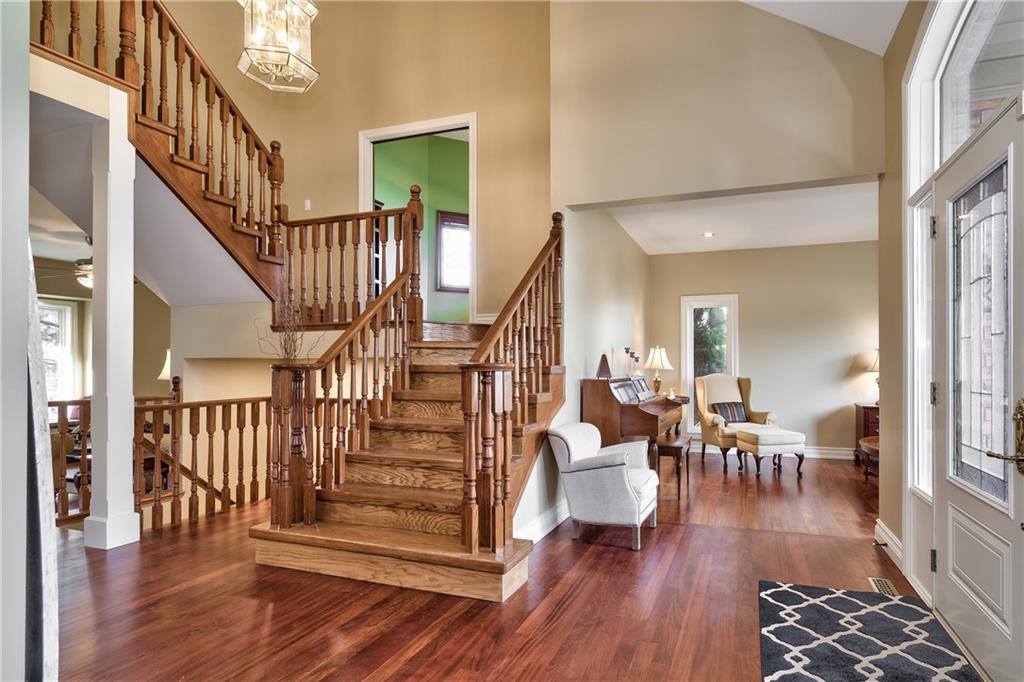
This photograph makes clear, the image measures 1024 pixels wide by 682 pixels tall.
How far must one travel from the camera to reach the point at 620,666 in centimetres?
238

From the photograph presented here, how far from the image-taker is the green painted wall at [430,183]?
7.68 m

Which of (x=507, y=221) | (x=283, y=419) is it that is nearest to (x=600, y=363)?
(x=507, y=221)

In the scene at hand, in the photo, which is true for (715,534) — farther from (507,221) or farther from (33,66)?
(33,66)

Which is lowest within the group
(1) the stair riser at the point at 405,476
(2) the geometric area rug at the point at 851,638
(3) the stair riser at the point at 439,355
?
(2) the geometric area rug at the point at 851,638

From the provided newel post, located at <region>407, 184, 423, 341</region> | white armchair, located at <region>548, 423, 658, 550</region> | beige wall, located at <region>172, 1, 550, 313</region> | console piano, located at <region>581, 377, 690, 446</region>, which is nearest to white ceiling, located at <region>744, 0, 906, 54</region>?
beige wall, located at <region>172, 1, 550, 313</region>

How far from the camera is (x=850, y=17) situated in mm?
3646

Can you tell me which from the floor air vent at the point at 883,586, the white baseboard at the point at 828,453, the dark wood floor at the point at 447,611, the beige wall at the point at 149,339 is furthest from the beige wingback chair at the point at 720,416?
the beige wall at the point at 149,339

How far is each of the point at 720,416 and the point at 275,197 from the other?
214 inches

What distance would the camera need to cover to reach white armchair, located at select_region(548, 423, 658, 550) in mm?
3934

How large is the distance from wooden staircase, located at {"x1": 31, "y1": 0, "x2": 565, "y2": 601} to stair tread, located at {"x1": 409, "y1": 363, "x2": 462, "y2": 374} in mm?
14

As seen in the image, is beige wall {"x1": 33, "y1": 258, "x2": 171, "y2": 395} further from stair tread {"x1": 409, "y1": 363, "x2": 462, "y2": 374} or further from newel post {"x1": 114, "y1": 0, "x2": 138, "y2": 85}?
stair tread {"x1": 409, "y1": 363, "x2": 462, "y2": 374}

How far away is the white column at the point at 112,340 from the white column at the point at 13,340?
354 cm

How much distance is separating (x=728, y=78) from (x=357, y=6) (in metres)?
4.26

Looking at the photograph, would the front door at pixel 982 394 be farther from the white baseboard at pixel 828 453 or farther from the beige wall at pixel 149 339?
the beige wall at pixel 149 339
